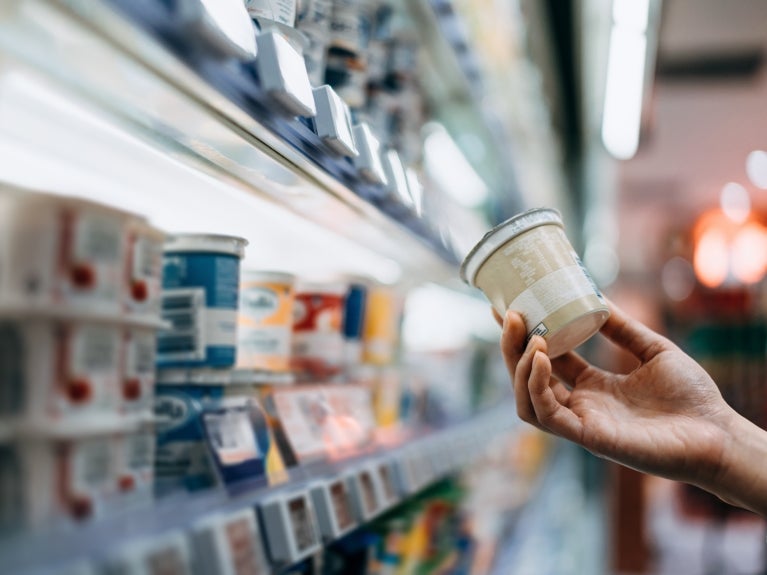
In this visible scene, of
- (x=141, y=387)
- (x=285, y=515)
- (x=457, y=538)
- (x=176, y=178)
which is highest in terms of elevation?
(x=176, y=178)

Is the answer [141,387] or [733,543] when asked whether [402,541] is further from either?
[733,543]

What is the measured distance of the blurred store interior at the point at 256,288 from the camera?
2.05 ft

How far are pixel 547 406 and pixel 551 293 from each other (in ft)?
0.63

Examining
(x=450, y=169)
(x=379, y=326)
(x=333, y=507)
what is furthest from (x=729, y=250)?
(x=333, y=507)

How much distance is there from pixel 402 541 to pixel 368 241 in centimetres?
57

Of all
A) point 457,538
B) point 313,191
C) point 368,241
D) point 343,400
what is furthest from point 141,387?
point 457,538

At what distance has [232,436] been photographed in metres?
0.94

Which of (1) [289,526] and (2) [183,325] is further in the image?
(2) [183,325]

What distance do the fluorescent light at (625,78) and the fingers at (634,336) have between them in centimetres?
166

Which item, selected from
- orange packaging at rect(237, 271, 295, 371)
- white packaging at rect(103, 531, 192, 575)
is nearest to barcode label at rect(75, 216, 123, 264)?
white packaging at rect(103, 531, 192, 575)

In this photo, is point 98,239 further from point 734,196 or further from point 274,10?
point 734,196

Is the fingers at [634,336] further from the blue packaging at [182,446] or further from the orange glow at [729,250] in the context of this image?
the orange glow at [729,250]

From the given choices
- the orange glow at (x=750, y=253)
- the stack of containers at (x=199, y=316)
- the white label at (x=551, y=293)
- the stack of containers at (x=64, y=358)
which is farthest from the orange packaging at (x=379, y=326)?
the orange glow at (x=750, y=253)

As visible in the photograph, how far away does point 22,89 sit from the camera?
0.68m
